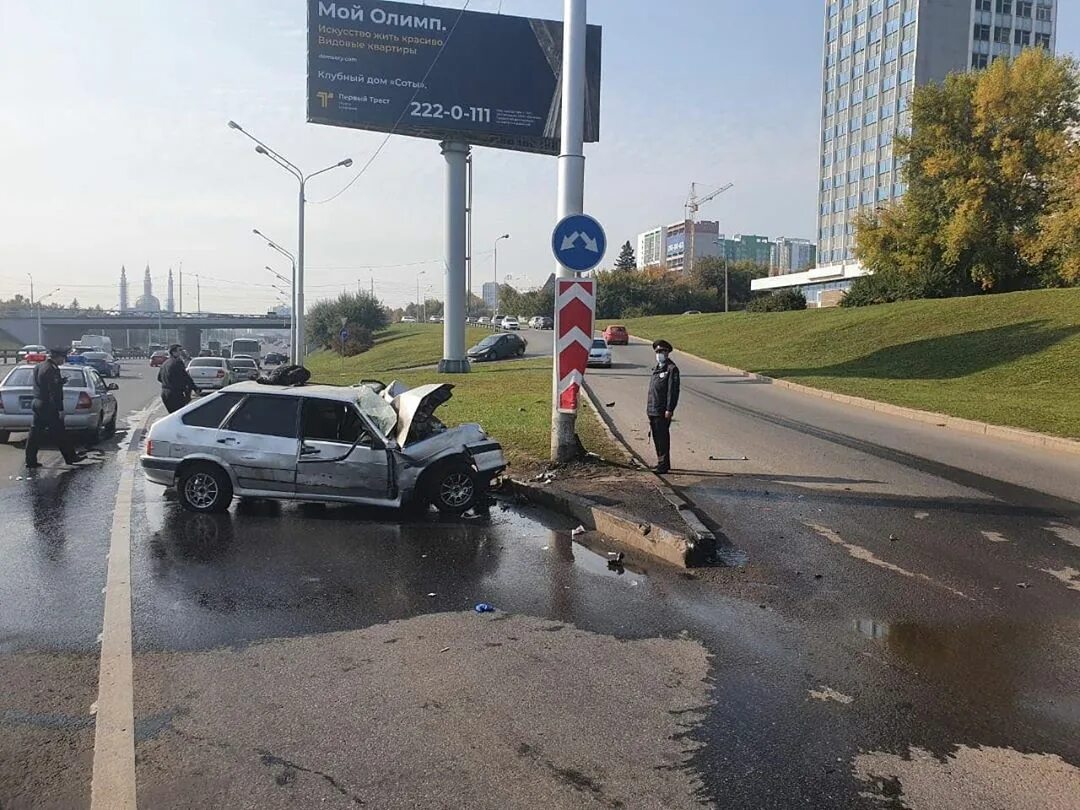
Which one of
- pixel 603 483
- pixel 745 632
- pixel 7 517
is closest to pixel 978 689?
pixel 745 632

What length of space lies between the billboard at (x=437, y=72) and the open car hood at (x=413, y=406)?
2563cm

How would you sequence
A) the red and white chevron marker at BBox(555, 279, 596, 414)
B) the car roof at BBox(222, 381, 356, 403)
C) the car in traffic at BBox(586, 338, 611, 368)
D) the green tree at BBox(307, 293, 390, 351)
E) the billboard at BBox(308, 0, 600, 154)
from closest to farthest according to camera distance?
the car roof at BBox(222, 381, 356, 403)
the red and white chevron marker at BBox(555, 279, 596, 414)
the billboard at BBox(308, 0, 600, 154)
the car in traffic at BBox(586, 338, 611, 368)
the green tree at BBox(307, 293, 390, 351)

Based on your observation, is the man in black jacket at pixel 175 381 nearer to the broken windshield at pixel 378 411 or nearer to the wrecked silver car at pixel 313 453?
A: the wrecked silver car at pixel 313 453

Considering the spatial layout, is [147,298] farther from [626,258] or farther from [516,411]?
[516,411]

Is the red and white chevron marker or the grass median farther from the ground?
the red and white chevron marker

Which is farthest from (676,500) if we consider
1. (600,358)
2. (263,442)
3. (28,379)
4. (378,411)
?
(600,358)

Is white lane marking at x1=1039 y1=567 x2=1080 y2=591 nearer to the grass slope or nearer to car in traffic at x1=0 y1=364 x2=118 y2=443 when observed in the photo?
the grass slope

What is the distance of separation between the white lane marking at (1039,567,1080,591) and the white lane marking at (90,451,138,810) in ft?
20.1

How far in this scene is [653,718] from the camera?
408 centimetres

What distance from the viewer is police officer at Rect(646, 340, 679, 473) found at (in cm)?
1079

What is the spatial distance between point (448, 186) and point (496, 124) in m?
3.36

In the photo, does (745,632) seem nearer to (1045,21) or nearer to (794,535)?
(794,535)

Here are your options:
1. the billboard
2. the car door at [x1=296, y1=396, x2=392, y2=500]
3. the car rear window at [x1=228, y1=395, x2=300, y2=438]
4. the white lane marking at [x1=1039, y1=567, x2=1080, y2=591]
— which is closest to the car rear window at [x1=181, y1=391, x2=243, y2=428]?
the car rear window at [x1=228, y1=395, x2=300, y2=438]

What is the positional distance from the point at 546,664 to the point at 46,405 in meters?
9.92
